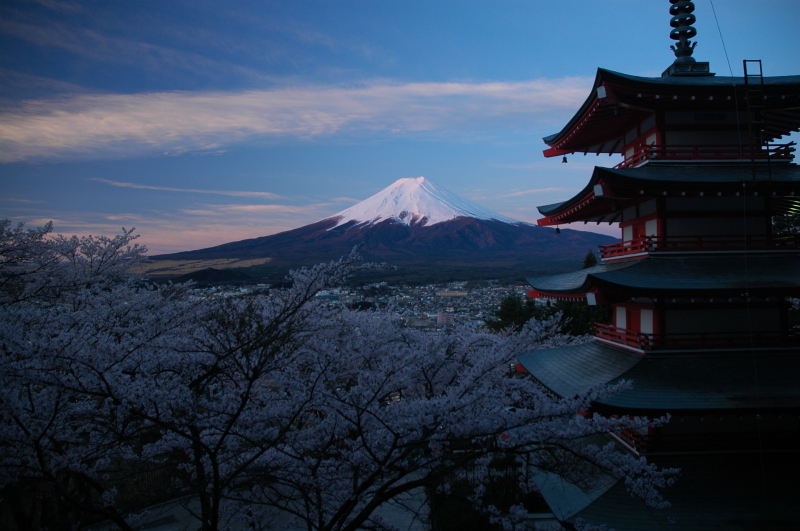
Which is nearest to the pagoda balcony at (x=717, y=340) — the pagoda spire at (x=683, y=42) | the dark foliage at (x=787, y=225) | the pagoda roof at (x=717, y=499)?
the pagoda roof at (x=717, y=499)

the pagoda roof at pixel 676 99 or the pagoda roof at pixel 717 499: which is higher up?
the pagoda roof at pixel 676 99

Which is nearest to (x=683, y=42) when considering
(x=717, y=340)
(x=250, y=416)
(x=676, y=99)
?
(x=676, y=99)

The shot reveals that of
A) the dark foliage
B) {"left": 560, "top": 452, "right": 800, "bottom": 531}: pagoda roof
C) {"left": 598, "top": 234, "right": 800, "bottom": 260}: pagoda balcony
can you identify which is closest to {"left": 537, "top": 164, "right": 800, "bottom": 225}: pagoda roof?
{"left": 598, "top": 234, "right": 800, "bottom": 260}: pagoda balcony

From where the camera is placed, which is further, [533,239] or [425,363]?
[533,239]

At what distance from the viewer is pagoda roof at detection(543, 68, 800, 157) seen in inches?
265

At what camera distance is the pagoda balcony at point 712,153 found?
7.18 meters

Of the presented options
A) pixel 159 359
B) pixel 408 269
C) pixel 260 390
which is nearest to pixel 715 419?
pixel 260 390

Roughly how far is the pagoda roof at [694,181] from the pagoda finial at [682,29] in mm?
2462

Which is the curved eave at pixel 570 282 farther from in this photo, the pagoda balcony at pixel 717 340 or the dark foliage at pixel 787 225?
the dark foliage at pixel 787 225

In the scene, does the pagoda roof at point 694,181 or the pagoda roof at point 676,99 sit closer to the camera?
the pagoda roof at point 694,181

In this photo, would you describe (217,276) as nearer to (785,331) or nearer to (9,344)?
(9,344)

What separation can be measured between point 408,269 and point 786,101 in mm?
30511

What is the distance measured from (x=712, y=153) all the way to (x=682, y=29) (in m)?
2.53

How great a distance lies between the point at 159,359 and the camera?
423 centimetres
